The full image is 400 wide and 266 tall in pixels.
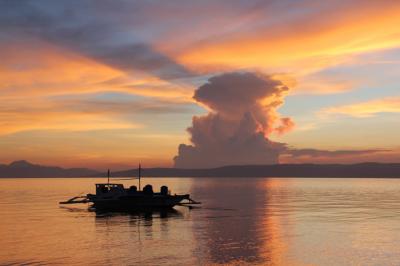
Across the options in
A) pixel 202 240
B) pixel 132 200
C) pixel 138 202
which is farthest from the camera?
pixel 138 202

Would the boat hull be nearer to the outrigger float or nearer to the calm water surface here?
the outrigger float

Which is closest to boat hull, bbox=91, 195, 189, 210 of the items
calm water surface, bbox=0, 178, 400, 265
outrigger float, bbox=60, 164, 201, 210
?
outrigger float, bbox=60, 164, 201, 210

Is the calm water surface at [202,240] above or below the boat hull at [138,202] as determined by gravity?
below

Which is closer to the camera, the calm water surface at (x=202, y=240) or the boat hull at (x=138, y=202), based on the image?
the calm water surface at (x=202, y=240)

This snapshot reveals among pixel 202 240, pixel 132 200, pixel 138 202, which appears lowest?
pixel 202 240

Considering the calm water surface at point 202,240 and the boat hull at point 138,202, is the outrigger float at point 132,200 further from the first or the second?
the calm water surface at point 202,240

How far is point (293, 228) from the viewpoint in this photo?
69000 millimetres

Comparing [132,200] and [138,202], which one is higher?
[132,200]

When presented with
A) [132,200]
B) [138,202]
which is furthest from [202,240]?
[132,200]

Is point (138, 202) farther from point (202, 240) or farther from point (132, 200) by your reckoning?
point (202, 240)

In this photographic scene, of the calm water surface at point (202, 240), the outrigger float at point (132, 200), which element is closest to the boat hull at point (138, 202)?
the outrigger float at point (132, 200)

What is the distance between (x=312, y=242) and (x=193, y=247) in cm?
1491

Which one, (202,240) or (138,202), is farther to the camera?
(138,202)

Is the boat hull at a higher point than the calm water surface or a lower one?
higher
